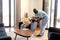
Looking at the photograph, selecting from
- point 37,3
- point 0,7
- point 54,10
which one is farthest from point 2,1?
point 54,10

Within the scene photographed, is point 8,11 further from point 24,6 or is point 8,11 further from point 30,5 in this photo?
point 30,5

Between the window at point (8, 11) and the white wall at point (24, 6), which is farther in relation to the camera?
the window at point (8, 11)

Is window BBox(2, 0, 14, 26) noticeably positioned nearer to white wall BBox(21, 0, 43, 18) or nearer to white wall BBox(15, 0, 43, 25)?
white wall BBox(15, 0, 43, 25)

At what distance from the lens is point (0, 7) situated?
6957mm

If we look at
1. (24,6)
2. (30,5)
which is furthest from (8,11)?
(30,5)

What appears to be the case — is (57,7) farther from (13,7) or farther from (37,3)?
(13,7)

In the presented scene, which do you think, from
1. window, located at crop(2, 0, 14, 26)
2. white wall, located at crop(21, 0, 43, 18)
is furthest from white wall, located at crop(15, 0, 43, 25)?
window, located at crop(2, 0, 14, 26)

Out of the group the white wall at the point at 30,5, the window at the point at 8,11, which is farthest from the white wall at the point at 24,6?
the window at the point at 8,11

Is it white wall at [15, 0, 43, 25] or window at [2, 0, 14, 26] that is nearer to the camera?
white wall at [15, 0, 43, 25]

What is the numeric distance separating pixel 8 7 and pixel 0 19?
74cm

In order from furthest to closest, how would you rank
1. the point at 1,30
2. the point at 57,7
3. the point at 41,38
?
1. the point at 57,7
2. the point at 41,38
3. the point at 1,30

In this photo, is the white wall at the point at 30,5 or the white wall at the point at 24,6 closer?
the white wall at the point at 24,6

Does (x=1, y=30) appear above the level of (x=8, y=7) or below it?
below

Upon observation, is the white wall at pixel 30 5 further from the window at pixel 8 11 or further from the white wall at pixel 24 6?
the window at pixel 8 11
